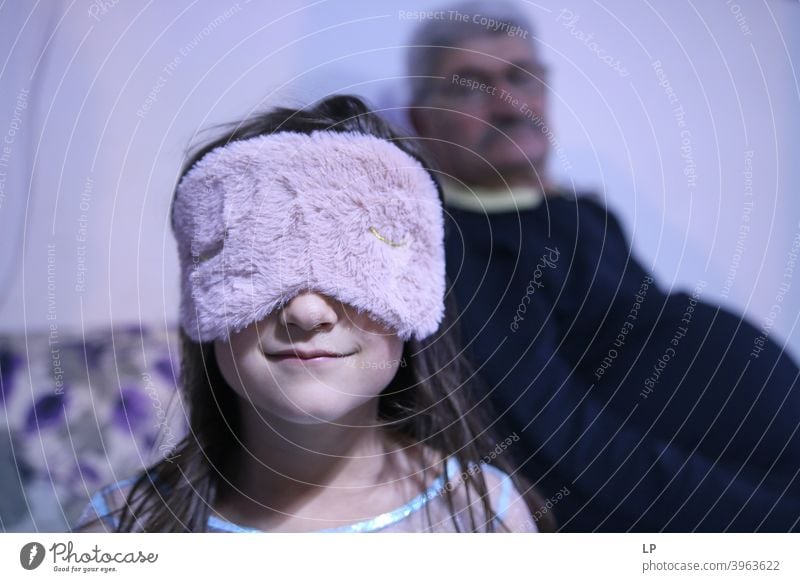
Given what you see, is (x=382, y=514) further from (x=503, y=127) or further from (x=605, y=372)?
(x=503, y=127)

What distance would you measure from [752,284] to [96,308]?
0.52 meters

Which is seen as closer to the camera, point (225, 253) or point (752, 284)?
point (225, 253)

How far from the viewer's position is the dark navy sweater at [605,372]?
2.31ft

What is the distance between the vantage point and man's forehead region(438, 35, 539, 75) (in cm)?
68

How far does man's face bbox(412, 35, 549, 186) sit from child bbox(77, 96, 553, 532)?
4cm

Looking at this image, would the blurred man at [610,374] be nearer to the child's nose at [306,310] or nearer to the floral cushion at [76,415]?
the child's nose at [306,310]

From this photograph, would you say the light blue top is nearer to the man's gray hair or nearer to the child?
the child

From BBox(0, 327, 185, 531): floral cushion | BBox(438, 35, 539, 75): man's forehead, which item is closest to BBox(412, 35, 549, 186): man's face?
BBox(438, 35, 539, 75): man's forehead

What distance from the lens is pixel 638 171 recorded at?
70 cm

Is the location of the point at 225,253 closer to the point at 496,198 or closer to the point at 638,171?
the point at 496,198

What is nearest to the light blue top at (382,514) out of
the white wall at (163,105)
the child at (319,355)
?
the child at (319,355)

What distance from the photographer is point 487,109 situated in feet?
2.25

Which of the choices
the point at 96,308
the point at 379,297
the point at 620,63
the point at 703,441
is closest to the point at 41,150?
the point at 96,308
